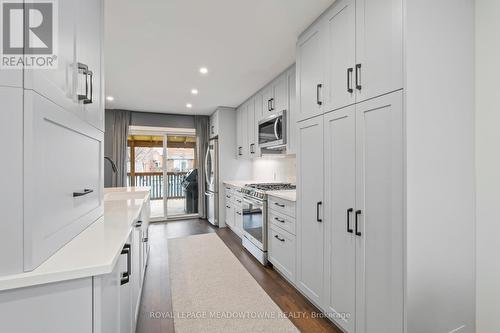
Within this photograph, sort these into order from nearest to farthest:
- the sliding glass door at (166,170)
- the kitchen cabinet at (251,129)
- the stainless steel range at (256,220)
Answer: the stainless steel range at (256,220) → the kitchen cabinet at (251,129) → the sliding glass door at (166,170)

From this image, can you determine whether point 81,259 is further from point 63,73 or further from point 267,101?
point 267,101

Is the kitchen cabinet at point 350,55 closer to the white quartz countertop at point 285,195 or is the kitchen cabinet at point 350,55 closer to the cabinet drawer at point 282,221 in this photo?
the white quartz countertop at point 285,195

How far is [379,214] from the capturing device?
149 cm

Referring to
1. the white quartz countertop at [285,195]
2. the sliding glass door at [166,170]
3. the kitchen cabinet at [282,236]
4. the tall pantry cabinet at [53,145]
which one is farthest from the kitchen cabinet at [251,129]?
the tall pantry cabinet at [53,145]

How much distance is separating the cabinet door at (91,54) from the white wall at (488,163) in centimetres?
237

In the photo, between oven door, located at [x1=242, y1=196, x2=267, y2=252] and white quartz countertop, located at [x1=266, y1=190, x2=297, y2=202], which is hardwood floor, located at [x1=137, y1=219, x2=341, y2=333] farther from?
white quartz countertop, located at [x1=266, y1=190, x2=297, y2=202]

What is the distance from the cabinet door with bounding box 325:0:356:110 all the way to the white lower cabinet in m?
0.12

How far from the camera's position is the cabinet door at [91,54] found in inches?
43.4

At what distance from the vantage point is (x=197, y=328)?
1.88 meters

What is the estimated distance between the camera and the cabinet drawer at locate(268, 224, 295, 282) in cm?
252

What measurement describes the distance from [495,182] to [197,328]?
2.36m

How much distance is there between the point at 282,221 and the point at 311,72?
160 cm

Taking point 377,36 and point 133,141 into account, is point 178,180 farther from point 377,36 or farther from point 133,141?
point 377,36

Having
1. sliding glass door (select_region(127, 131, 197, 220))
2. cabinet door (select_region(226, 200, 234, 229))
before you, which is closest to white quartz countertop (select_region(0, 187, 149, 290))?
cabinet door (select_region(226, 200, 234, 229))
